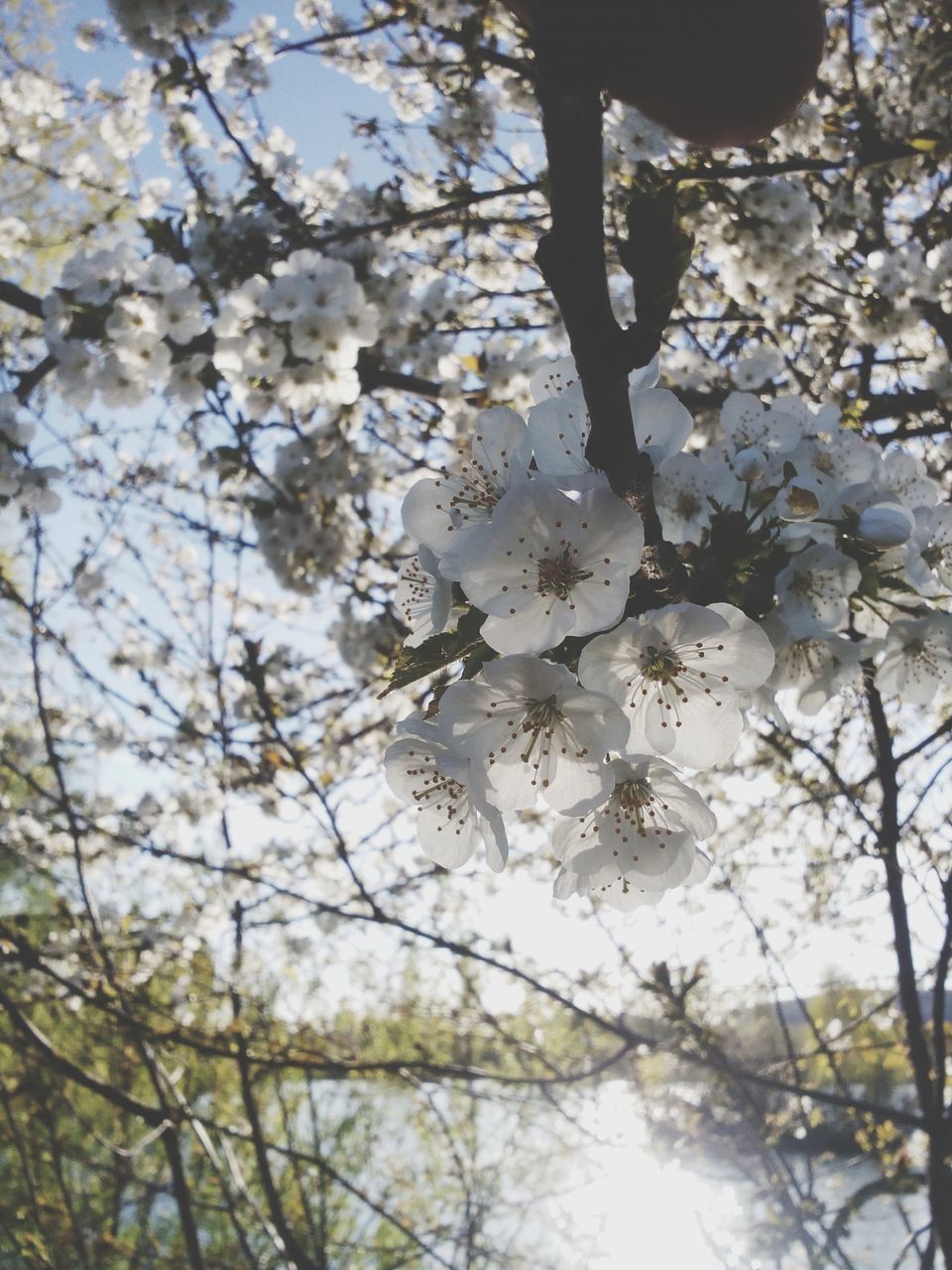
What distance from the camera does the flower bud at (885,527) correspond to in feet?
3.66

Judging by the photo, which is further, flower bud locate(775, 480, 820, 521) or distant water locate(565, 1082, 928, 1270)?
distant water locate(565, 1082, 928, 1270)

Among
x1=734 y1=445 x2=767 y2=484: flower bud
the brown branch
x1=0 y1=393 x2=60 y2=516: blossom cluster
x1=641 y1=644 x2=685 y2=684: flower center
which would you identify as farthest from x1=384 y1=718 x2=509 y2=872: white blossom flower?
x1=0 y1=393 x2=60 y2=516: blossom cluster

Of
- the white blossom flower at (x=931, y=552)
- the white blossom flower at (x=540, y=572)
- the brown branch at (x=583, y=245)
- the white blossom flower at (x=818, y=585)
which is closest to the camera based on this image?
→ the brown branch at (x=583, y=245)

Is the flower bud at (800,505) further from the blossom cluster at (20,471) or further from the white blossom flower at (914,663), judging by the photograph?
the blossom cluster at (20,471)

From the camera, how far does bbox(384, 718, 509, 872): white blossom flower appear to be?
93 centimetres

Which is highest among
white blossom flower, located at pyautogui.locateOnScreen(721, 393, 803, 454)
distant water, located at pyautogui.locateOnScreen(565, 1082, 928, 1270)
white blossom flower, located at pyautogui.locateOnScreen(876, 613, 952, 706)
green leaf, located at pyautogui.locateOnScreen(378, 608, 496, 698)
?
white blossom flower, located at pyautogui.locateOnScreen(721, 393, 803, 454)

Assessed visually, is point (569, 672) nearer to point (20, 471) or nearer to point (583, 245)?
point (583, 245)

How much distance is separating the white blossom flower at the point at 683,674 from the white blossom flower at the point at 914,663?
0.54 meters

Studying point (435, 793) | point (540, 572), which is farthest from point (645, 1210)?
point (540, 572)

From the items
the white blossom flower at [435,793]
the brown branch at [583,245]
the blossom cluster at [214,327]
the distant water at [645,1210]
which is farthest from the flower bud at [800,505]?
the distant water at [645,1210]

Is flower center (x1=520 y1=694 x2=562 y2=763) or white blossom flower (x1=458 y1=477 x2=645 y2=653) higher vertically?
white blossom flower (x1=458 y1=477 x2=645 y2=653)

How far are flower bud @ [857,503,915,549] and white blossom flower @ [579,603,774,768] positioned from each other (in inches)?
13.8

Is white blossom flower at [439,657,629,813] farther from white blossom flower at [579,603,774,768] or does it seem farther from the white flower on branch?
the white flower on branch

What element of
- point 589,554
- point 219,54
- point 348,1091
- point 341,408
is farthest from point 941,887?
point 219,54
